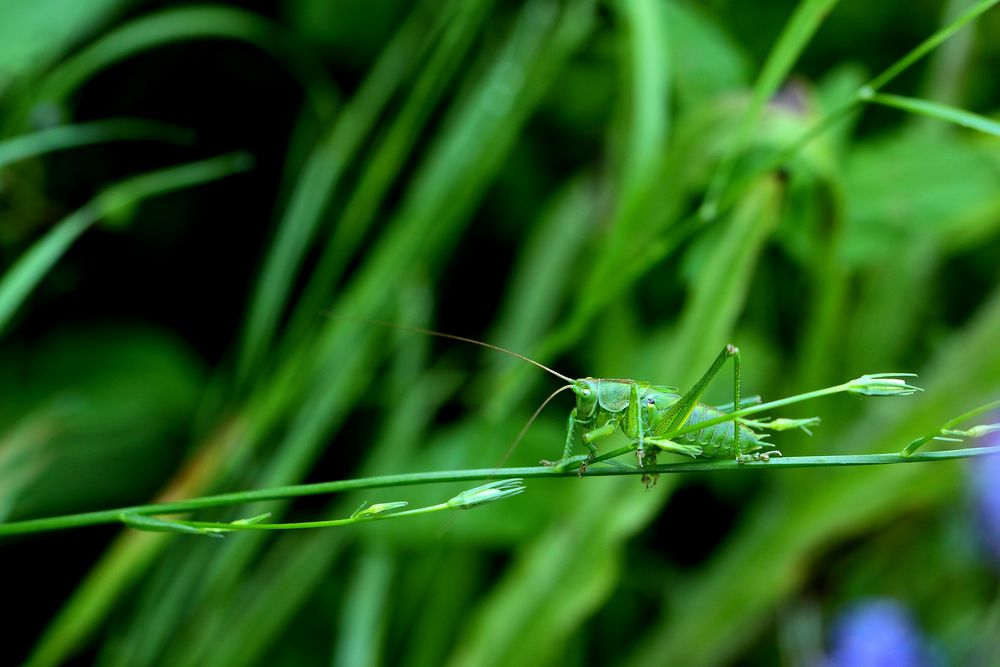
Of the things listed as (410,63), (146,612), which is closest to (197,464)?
(146,612)

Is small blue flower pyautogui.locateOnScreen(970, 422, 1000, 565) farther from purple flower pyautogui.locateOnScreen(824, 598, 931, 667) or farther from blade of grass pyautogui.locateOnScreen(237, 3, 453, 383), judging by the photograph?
blade of grass pyautogui.locateOnScreen(237, 3, 453, 383)

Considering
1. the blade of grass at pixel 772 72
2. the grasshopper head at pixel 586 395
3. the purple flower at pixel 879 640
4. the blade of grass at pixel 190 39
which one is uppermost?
the blade of grass at pixel 190 39

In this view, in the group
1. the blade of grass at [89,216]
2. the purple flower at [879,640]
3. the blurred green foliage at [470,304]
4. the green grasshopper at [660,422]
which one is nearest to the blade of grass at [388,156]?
the blurred green foliage at [470,304]

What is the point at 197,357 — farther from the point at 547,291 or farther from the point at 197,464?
the point at 547,291

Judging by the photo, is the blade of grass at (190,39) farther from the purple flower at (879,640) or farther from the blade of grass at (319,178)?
the purple flower at (879,640)

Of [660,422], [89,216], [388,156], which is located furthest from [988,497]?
[89,216]

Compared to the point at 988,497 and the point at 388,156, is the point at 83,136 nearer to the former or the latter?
the point at 388,156

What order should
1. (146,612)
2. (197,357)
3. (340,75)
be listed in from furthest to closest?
(340,75), (197,357), (146,612)
